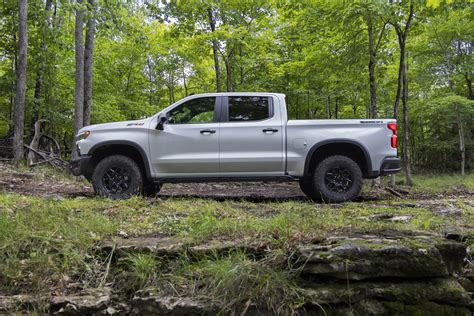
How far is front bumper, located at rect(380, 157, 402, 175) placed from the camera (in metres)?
5.81

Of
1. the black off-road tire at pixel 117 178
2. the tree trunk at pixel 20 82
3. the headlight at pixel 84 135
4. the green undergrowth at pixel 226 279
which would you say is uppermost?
the tree trunk at pixel 20 82

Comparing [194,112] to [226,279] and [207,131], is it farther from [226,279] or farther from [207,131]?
[226,279]

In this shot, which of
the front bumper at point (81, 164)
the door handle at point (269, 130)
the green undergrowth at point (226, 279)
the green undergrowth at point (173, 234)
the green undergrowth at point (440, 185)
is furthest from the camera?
the green undergrowth at point (440, 185)

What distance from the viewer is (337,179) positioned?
19.5 feet

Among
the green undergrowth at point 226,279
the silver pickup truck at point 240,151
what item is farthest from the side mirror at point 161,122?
the green undergrowth at point 226,279

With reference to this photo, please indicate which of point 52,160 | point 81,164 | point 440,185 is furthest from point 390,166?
point 52,160

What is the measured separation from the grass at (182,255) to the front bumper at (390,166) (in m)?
1.26

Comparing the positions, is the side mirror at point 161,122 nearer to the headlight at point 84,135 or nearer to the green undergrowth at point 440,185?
the headlight at point 84,135

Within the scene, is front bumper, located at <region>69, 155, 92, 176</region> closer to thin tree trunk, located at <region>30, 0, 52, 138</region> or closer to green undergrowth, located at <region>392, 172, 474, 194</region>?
green undergrowth, located at <region>392, 172, 474, 194</region>

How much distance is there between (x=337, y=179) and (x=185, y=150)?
260 centimetres

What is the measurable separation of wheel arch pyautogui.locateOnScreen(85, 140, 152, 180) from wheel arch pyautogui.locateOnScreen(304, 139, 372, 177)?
2.73m

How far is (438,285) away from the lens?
2914 millimetres

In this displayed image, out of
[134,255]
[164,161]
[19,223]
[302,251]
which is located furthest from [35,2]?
[302,251]

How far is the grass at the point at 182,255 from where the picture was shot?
2.79 m
